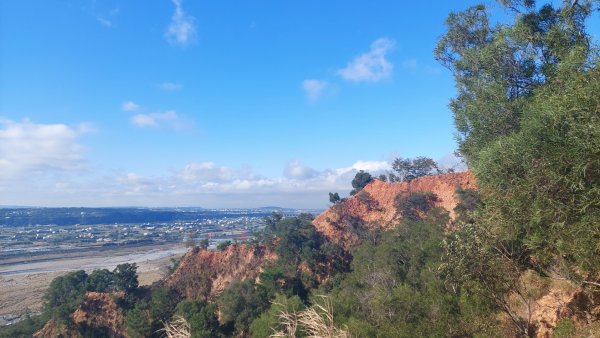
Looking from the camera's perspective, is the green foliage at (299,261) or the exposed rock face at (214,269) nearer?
the green foliage at (299,261)

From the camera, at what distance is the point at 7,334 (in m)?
34.2

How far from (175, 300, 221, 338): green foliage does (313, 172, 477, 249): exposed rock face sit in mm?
19333

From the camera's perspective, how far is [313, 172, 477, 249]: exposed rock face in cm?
4550

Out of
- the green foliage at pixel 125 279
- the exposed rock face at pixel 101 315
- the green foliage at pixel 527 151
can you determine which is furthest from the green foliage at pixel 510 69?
the green foliage at pixel 125 279

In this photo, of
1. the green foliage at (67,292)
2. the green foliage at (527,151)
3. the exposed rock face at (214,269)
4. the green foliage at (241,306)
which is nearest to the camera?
the green foliage at (527,151)

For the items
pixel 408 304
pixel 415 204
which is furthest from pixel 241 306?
pixel 415 204

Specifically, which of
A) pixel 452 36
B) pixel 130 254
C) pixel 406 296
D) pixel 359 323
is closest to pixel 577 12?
pixel 452 36

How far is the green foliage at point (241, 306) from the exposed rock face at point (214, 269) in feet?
31.6

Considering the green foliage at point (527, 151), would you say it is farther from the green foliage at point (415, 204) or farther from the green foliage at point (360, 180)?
the green foliage at point (360, 180)

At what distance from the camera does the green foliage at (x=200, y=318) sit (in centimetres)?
2594

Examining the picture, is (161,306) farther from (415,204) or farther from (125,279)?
(415,204)

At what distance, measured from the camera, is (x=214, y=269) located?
44.6 metres

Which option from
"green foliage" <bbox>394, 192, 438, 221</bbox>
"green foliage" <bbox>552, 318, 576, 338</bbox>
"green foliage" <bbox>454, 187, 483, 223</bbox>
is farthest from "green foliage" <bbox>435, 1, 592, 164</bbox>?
"green foliage" <bbox>394, 192, 438, 221</bbox>

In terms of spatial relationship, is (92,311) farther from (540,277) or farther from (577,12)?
(577,12)
